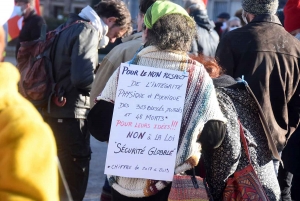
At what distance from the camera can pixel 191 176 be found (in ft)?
10.2

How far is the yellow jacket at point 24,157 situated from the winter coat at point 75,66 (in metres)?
2.73

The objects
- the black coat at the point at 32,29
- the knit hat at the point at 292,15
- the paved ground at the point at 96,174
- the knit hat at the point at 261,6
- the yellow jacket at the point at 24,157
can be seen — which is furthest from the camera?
the black coat at the point at 32,29

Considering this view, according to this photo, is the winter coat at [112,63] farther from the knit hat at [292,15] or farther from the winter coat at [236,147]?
the knit hat at [292,15]

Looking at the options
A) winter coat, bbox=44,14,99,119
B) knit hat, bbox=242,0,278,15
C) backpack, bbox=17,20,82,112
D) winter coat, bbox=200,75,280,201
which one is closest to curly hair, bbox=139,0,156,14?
winter coat, bbox=44,14,99,119

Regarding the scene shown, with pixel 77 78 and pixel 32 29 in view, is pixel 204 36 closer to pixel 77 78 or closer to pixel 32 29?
pixel 77 78

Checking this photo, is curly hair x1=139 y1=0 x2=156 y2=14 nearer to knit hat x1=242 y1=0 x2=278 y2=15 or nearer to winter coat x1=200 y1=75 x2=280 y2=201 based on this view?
knit hat x1=242 y1=0 x2=278 y2=15

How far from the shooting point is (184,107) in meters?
3.05

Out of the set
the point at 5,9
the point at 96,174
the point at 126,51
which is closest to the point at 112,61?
the point at 126,51

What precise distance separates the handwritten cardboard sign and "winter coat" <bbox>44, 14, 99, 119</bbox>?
1515mm

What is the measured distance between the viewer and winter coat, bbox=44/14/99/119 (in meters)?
4.54

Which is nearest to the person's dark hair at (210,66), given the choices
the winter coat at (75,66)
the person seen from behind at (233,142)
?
the person seen from behind at (233,142)

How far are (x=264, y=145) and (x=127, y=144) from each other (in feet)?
2.83

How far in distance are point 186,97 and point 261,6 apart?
1.40 m

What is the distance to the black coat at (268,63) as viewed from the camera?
4.01m
